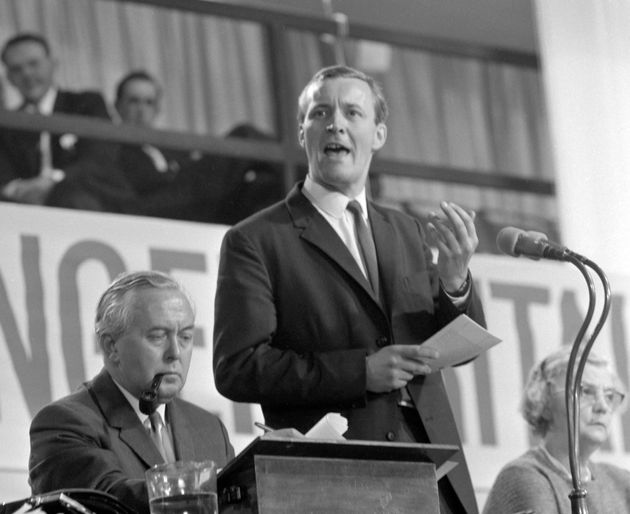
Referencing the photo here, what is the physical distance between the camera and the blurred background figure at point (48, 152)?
23.6 feet

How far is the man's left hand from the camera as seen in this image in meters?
3.38

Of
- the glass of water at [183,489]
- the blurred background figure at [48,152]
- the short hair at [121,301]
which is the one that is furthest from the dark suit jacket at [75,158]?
the glass of water at [183,489]

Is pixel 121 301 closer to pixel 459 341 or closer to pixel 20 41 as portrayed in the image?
pixel 459 341

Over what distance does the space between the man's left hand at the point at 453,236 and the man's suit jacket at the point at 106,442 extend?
2.07 ft

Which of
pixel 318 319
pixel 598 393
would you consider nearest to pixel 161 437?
pixel 318 319

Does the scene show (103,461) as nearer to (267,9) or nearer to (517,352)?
(517,352)

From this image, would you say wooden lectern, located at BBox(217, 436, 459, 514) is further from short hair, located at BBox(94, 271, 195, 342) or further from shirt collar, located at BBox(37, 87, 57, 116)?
shirt collar, located at BBox(37, 87, 57, 116)

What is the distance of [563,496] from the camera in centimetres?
419

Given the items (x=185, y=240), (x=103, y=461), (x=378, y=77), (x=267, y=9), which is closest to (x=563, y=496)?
(x=103, y=461)

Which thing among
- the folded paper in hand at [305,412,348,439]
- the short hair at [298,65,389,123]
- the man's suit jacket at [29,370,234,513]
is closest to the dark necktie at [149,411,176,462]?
the man's suit jacket at [29,370,234,513]

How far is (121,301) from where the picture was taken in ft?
11.0

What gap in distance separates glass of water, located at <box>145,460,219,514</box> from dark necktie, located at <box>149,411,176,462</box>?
2.17ft

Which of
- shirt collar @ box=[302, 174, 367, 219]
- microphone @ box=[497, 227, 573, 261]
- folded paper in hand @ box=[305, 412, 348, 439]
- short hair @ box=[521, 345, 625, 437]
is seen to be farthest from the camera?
short hair @ box=[521, 345, 625, 437]

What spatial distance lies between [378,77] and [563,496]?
16.7 ft
